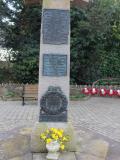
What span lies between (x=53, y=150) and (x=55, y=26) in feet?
7.35

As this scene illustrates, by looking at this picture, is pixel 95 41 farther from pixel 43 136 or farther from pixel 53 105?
pixel 43 136

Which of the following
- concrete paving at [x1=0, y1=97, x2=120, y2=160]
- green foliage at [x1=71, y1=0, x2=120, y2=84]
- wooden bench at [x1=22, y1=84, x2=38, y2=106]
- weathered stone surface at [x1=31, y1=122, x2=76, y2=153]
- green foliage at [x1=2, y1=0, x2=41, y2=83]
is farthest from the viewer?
green foliage at [x1=2, y1=0, x2=41, y2=83]

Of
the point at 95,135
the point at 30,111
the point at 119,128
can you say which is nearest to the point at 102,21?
the point at 30,111

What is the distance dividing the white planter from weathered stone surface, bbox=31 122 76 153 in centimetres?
38

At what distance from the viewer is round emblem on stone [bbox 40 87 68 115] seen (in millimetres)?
5815

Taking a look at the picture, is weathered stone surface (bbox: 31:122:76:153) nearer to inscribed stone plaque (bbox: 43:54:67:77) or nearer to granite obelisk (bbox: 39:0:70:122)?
granite obelisk (bbox: 39:0:70:122)

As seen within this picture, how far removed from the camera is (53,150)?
5.32m

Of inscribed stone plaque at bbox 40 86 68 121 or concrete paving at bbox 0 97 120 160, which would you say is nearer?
inscribed stone plaque at bbox 40 86 68 121

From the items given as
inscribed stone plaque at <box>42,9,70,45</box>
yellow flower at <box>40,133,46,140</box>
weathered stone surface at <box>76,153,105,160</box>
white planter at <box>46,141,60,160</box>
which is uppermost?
inscribed stone plaque at <box>42,9,70,45</box>

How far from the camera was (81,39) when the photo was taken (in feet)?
48.4

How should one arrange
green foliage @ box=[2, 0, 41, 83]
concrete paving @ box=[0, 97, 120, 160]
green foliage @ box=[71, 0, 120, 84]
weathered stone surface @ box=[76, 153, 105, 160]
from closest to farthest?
weathered stone surface @ box=[76, 153, 105, 160]
concrete paving @ box=[0, 97, 120, 160]
green foliage @ box=[71, 0, 120, 84]
green foliage @ box=[2, 0, 41, 83]

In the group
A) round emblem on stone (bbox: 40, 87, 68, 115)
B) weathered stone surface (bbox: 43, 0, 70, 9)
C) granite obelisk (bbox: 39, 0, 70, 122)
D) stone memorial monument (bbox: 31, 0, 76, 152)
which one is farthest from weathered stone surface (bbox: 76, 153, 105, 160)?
weathered stone surface (bbox: 43, 0, 70, 9)

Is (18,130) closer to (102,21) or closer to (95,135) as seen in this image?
(95,135)

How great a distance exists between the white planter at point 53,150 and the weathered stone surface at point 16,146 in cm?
62
